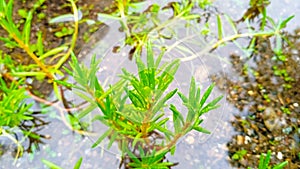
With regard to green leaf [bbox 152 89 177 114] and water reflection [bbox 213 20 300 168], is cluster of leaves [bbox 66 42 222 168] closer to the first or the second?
green leaf [bbox 152 89 177 114]

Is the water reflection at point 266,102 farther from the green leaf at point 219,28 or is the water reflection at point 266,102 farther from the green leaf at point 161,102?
the green leaf at point 161,102

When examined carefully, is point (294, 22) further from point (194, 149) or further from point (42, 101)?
point (42, 101)

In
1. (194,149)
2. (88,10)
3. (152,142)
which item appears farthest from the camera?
(88,10)

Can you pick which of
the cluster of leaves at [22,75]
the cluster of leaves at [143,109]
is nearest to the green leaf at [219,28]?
the cluster of leaves at [143,109]

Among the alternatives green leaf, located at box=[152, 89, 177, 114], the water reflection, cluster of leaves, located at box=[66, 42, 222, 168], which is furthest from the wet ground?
green leaf, located at box=[152, 89, 177, 114]

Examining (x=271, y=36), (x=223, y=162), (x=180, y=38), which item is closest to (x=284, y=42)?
(x=271, y=36)

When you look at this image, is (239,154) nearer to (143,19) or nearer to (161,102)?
(161,102)

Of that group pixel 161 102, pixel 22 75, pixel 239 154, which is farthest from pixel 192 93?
pixel 22 75
